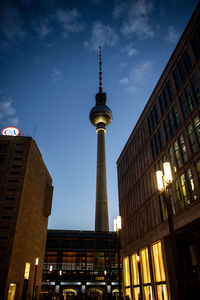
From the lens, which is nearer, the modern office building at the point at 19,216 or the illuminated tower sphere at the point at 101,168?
the modern office building at the point at 19,216

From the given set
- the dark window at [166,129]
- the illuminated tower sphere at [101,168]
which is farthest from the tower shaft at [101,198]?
the dark window at [166,129]

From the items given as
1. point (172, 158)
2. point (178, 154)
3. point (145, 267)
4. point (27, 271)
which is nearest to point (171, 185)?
point (172, 158)

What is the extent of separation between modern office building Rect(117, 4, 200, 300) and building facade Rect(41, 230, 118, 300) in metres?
22.5

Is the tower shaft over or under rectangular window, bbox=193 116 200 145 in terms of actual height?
over

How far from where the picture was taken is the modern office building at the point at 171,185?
94.7 feet

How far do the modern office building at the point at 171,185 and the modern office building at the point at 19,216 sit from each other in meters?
18.0

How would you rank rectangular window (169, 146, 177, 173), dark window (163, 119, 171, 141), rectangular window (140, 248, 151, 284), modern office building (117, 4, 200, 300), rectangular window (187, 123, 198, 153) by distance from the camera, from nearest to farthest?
rectangular window (187, 123, 198, 153) < modern office building (117, 4, 200, 300) < rectangular window (169, 146, 177, 173) < dark window (163, 119, 171, 141) < rectangular window (140, 248, 151, 284)

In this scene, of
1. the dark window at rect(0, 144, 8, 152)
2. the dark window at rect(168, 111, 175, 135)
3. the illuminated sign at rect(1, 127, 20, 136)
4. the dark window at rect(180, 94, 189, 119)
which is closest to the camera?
the dark window at rect(180, 94, 189, 119)

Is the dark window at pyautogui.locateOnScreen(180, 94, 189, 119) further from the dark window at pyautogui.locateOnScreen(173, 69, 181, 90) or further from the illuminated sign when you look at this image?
the illuminated sign

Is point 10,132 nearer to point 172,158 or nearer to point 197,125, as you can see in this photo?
point 172,158

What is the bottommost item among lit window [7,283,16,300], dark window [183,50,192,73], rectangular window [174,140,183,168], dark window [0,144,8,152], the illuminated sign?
lit window [7,283,16,300]

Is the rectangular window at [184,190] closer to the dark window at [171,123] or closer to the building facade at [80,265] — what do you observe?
the dark window at [171,123]

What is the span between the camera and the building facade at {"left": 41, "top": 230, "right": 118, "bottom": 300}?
64.4 m

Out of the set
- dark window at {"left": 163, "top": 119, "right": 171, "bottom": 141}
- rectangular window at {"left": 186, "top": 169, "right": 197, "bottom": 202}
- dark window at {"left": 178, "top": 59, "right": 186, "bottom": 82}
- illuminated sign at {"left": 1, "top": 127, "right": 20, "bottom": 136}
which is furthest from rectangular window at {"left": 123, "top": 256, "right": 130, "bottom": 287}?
dark window at {"left": 178, "top": 59, "right": 186, "bottom": 82}
